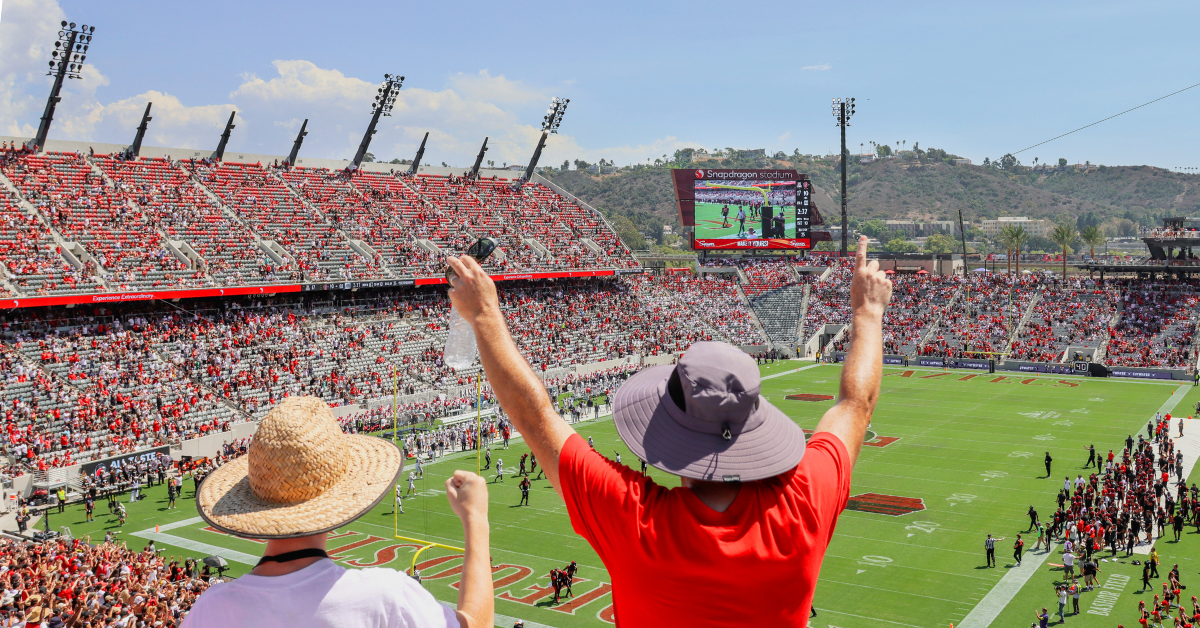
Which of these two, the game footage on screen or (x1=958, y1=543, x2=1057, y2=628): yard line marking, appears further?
the game footage on screen

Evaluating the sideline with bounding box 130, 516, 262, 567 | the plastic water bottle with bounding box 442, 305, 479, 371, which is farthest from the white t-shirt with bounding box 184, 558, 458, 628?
the sideline with bounding box 130, 516, 262, 567

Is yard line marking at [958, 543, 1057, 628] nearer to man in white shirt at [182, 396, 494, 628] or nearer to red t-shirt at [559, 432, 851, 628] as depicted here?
red t-shirt at [559, 432, 851, 628]

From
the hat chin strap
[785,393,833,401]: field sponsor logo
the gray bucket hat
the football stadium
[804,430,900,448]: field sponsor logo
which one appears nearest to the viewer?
the gray bucket hat

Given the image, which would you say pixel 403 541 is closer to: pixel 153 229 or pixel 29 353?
pixel 29 353

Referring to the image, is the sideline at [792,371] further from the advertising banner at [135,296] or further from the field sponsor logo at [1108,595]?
the field sponsor logo at [1108,595]

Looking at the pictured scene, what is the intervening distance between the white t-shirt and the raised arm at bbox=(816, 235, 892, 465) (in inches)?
52.1

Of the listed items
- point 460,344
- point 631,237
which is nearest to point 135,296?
point 460,344

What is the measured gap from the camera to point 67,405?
3300 centimetres

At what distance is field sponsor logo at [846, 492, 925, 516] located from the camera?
27.4 meters

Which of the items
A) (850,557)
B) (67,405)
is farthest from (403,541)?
(67,405)

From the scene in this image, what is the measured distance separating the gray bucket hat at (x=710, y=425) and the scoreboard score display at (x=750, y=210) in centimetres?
7215

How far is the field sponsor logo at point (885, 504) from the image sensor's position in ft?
90.0

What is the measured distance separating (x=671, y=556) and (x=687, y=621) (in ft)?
0.63

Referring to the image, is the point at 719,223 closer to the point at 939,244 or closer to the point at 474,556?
the point at 474,556
